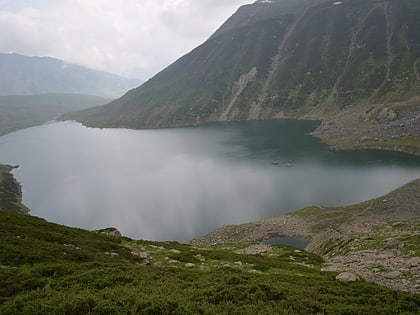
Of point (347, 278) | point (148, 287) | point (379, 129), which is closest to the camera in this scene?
point (148, 287)

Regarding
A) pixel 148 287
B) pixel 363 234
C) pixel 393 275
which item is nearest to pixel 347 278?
pixel 393 275

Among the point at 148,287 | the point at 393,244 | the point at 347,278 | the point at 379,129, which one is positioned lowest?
the point at 393,244

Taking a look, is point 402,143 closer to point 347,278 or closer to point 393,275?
point 393,275

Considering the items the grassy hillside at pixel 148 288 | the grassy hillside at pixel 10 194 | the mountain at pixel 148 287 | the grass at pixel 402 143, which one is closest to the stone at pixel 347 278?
the mountain at pixel 148 287

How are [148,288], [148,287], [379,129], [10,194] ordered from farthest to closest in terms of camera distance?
1. [379,129]
2. [10,194]
3. [148,287]
4. [148,288]

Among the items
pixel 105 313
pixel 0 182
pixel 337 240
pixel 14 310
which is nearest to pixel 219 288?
pixel 105 313

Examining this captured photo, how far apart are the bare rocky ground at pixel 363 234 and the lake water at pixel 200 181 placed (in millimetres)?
6775

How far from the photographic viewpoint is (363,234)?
42344 mm

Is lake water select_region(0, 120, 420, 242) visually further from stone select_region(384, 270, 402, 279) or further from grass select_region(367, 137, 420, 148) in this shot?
stone select_region(384, 270, 402, 279)

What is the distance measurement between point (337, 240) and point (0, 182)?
107091 millimetres

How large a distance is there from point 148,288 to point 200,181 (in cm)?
7577

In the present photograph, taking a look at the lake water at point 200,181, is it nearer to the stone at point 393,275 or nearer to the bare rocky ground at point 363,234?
the bare rocky ground at point 363,234

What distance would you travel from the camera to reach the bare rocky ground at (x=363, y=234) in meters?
26.5

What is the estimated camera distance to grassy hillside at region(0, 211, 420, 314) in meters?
15.5
